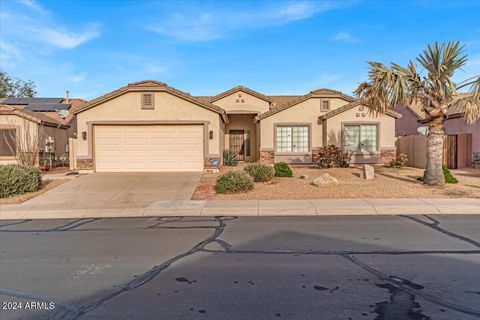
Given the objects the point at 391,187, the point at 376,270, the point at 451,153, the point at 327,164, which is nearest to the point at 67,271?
the point at 376,270

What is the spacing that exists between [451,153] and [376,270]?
61.7ft

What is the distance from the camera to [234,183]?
1263 centimetres

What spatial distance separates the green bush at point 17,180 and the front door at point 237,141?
15.1m

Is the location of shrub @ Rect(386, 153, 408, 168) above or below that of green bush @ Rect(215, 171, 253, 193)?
above

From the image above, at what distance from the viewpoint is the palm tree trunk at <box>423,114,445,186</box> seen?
13.3 meters

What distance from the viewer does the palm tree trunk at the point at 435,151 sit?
13328mm

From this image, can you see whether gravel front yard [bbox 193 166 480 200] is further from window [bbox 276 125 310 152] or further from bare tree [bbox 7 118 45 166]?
bare tree [bbox 7 118 45 166]

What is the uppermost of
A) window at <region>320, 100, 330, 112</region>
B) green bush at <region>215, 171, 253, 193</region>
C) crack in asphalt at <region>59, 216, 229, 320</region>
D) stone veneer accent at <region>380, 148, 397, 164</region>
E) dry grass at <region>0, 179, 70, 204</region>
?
window at <region>320, 100, 330, 112</region>

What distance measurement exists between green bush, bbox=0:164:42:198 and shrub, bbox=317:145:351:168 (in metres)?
14.1

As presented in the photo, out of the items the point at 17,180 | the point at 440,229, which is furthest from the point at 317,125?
the point at 17,180

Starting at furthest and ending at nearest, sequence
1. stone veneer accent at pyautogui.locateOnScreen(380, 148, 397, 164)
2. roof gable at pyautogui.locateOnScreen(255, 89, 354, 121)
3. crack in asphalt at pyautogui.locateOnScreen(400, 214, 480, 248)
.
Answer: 1. roof gable at pyautogui.locateOnScreen(255, 89, 354, 121)
2. stone veneer accent at pyautogui.locateOnScreen(380, 148, 397, 164)
3. crack in asphalt at pyautogui.locateOnScreen(400, 214, 480, 248)

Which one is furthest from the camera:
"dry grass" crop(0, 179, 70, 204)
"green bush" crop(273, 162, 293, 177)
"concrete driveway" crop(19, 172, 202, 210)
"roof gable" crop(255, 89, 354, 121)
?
"roof gable" crop(255, 89, 354, 121)

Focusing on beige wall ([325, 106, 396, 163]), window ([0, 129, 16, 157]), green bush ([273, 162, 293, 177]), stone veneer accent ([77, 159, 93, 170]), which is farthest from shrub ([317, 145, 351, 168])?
window ([0, 129, 16, 157])

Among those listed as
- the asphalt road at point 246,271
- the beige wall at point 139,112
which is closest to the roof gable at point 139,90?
the beige wall at point 139,112
